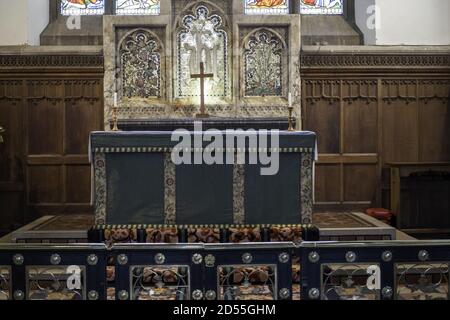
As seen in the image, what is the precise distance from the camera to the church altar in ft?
17.9

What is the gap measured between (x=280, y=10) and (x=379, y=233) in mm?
4393

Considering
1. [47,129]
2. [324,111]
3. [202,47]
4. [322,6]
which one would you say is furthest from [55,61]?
[322,6]

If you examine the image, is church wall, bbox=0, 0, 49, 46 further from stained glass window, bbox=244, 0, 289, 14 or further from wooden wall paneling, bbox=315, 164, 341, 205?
wooden wall paneling, bbox=315, 164, 341, 205

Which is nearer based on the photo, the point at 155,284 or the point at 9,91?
the point at 155,284

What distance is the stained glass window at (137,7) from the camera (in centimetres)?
864

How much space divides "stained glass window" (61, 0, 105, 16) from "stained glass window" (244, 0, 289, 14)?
2287mm

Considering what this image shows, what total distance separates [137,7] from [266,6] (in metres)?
2.02

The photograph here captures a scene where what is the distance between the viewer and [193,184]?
5.52 m

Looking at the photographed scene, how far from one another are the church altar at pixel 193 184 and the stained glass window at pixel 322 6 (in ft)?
13.1

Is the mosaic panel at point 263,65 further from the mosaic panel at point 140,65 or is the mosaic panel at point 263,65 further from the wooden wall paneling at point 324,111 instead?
the mosaic panel at point 140,65

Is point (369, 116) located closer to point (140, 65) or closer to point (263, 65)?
point (263, 65)
